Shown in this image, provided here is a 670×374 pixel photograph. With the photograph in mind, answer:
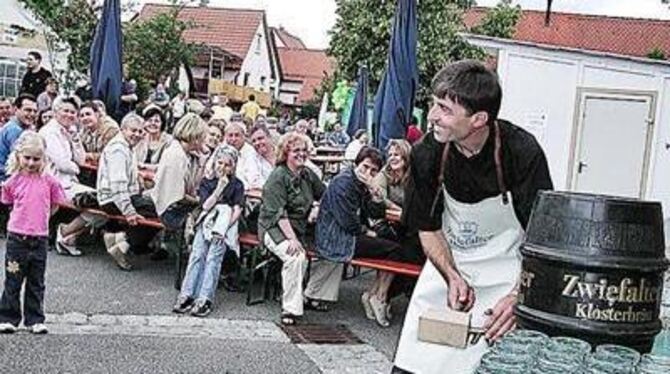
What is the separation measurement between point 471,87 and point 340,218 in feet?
14.8

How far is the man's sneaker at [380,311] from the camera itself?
771 cm

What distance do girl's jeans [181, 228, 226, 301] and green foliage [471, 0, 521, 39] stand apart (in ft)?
105

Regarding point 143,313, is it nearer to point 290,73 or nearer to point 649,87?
point 649,87

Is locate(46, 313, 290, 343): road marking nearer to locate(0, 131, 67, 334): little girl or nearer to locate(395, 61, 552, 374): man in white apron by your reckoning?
locate(0, 131, 67, 334): little girl

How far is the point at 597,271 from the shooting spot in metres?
2.19

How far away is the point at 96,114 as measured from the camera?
33.0 ft

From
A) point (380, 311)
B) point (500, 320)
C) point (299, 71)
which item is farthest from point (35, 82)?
point (299, 71)

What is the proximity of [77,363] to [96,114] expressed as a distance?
15.2 ft

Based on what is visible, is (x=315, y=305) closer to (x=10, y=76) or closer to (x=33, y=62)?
(x=33, y=62)

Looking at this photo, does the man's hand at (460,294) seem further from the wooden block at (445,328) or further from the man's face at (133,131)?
the man's face at (133,131)

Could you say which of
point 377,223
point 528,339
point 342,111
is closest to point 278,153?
point 377,223

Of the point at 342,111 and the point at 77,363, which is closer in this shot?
the point at 77,363

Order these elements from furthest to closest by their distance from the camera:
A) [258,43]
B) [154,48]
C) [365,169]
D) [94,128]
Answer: [258,43], [154,48], [94,128], [365,169]

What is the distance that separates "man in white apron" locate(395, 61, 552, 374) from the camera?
3.12 metres
